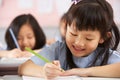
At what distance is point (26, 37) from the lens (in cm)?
168

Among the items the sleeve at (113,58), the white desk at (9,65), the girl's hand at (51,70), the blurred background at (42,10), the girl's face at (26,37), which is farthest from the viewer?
the blurred background at (42,10)

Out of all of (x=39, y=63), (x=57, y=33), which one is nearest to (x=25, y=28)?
(x=57, y=33)

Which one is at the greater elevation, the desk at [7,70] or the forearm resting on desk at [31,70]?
the forearm resting on desk at [31,70]

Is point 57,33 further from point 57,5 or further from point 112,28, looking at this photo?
point 112,28

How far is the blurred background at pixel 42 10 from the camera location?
7.44 feet

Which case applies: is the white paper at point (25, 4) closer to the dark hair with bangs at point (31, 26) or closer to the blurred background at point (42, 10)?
the blurred background at point (42, 10)

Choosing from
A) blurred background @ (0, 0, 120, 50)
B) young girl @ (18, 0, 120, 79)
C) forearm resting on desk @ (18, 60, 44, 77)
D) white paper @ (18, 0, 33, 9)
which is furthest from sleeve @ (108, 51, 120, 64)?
white paper @ (18, 0, 33, 9)

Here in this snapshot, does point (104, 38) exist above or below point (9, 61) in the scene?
above

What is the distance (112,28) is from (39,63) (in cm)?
27

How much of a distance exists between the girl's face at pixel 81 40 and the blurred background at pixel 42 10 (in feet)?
4.68

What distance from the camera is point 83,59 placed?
0.92m

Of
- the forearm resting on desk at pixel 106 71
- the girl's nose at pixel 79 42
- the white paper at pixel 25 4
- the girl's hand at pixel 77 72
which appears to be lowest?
the forearm resting on desk at pixel 106 71

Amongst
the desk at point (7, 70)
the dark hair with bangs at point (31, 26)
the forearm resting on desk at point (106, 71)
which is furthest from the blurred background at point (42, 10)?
the forearm resting on desk at point (106, 71)

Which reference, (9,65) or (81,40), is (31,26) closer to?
(9,65)
